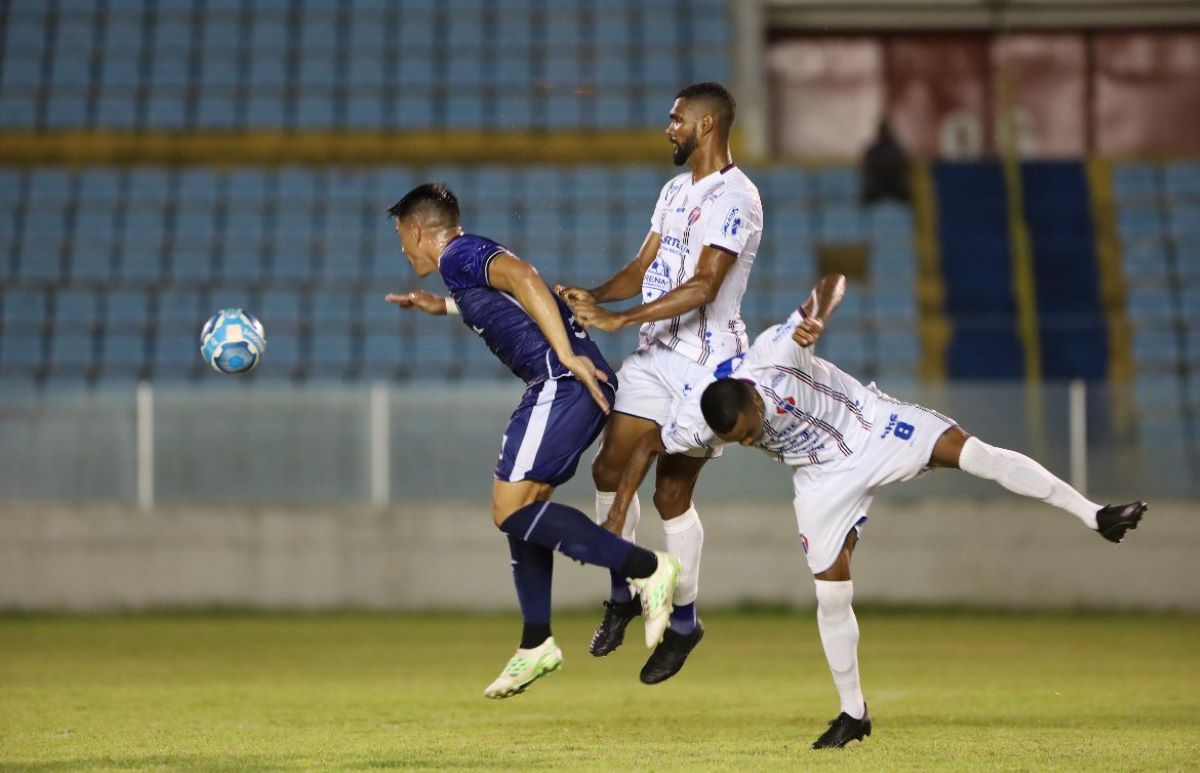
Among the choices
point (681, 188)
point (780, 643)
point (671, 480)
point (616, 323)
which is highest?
point (681, 188)

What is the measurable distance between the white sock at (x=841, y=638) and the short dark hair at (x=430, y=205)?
2.27m

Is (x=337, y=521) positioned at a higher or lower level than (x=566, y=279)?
lower

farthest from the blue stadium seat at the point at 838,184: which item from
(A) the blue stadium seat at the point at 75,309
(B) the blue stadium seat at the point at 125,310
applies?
(A) the blue stadium seat at the point at 75,309

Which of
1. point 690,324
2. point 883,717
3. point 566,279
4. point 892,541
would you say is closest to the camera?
point 690,324

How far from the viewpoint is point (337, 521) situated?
1544cm

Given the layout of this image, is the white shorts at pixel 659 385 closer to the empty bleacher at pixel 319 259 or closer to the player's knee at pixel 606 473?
the player's knee at pixel 606 473

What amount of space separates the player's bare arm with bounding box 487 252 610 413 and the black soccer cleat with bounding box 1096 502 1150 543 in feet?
6.94

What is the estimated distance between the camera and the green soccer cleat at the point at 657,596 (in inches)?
286

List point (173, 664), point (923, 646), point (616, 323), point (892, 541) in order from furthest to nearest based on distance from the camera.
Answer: point (892, 541), point (923, 646), point (173, 664), point (616, 323)

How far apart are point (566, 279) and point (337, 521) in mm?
4440

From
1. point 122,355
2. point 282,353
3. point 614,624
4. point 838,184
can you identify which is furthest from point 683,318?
point 838,184

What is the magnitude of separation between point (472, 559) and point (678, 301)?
867cm

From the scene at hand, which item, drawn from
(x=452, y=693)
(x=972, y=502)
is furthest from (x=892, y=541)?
(x=452, y=693)

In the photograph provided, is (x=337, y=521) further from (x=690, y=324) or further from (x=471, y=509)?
(x=690, y=324)
